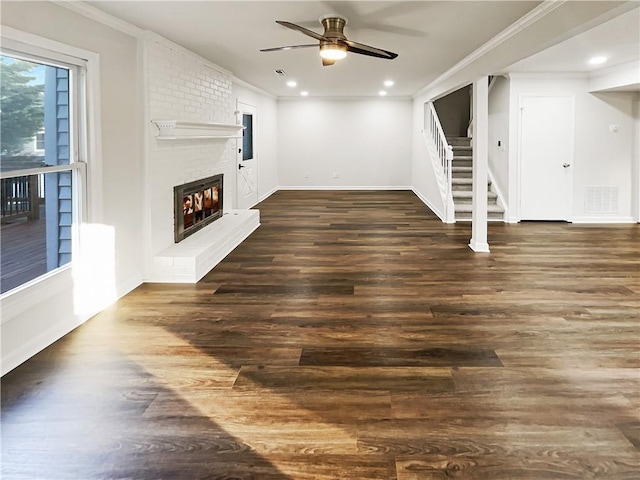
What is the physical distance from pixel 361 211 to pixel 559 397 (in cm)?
739

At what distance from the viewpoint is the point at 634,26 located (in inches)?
194

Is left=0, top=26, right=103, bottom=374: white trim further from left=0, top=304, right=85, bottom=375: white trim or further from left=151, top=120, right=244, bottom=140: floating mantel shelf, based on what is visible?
left=151, top=120, right=244, bottom=140: floating mantel shelf

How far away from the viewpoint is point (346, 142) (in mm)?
13641

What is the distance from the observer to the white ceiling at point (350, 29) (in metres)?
3.98

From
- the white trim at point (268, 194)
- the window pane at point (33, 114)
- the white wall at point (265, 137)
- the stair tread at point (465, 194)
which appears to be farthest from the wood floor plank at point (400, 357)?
the white trim at point (268, 194)

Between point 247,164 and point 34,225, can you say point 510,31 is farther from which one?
point 247,164

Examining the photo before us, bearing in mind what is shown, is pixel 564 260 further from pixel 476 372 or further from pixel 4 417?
pixel 4 417

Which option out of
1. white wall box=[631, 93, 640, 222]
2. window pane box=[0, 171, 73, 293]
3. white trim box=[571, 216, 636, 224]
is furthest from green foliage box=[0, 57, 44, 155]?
white wall box=[631, 93, 640, 222]

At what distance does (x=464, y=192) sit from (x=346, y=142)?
16.9 feet

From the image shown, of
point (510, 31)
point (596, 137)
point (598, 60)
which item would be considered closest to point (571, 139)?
point (596, 137)

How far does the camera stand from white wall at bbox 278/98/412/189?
1343 centimetres

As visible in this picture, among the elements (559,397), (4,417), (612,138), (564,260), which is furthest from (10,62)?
(612,138)

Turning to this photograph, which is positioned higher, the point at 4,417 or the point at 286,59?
the point at 286,59

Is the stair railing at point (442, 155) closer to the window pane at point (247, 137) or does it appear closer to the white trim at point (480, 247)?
the white trim at point (480, 247)
